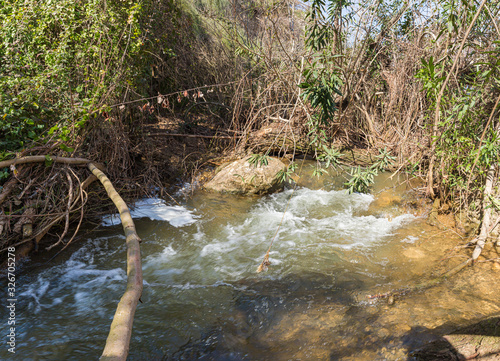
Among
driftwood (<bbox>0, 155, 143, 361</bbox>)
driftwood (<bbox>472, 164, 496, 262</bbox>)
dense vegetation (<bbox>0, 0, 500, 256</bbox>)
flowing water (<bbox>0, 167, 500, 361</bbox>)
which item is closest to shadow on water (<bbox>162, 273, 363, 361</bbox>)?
flowing water (<bbox>0, 167, 500, 361</bbox>)

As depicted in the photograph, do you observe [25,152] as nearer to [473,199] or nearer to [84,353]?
[84,353]

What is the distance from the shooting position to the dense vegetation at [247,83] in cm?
397

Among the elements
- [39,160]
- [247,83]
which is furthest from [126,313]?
[247,83]

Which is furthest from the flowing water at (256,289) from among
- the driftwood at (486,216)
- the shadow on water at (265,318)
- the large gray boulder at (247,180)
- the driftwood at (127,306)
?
the driftwood at (127,306)

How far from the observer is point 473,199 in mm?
4434

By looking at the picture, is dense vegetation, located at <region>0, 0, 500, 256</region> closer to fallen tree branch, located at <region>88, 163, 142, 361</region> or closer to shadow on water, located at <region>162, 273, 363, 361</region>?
shadow on water, located at <region>162, 273, 363, 361</region>

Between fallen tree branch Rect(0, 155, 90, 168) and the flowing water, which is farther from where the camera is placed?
fallen tree branch Rect(0, 155, 90, 168)

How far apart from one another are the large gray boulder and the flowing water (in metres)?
0.62

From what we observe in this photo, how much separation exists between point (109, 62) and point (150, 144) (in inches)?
75.2

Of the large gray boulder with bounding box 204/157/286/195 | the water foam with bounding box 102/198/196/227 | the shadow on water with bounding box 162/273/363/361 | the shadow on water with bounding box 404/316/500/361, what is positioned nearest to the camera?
the shadow on water with bounding box 404/316/500/361

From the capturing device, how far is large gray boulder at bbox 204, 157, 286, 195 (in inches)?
240

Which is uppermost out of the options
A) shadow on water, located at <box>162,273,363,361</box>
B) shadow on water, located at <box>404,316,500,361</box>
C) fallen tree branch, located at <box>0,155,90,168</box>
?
fallen tree branch, located at <box>0,155,90,168</box>

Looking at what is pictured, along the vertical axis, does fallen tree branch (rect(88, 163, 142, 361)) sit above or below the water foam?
above

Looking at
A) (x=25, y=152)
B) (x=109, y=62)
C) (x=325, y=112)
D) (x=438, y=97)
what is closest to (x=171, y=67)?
(x=109, y=62)
